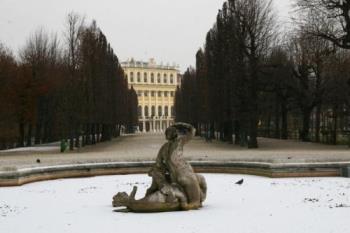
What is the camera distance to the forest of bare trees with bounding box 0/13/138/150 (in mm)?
42812

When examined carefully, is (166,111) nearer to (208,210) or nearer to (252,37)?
(252,37)

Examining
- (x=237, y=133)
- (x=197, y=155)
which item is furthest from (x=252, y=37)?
(x=197, y=155)

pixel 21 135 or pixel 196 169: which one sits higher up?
pixel 21 135

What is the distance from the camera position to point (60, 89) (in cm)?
5031

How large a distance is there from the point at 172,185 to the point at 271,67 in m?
33.2

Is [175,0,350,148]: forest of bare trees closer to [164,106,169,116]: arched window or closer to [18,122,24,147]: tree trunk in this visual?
[18,122,24,147]: tree trunk

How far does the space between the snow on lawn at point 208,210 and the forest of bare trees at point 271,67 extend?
21.2 m

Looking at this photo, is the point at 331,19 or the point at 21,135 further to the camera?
the point at 21,135

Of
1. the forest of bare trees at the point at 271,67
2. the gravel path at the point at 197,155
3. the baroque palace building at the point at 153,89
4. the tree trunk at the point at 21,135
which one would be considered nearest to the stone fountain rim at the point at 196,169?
the gravel path at the point at 197,155

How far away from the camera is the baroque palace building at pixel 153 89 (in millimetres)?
163250

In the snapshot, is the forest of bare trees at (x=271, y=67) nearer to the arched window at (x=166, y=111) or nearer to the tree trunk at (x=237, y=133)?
the tree trunk at (x=237, y=133)

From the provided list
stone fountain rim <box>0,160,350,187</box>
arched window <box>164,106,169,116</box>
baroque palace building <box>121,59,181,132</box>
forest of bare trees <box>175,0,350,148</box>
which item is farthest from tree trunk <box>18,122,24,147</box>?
arched window <box>164,106,169,116</box>

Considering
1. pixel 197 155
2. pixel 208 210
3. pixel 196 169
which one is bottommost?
pixel 208 210

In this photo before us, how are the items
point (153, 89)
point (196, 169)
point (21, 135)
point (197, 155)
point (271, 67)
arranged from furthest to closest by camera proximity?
1. point (153, 89)
2. point (21, 135)
3. point (271, 67)
4. point (197, 155)
5. point (196, 169)
